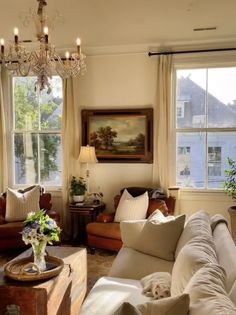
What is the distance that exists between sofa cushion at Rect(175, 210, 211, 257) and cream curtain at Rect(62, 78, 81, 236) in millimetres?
2795

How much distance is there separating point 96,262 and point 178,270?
2467 millimetres

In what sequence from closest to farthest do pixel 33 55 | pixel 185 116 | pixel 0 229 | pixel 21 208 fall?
pixel 33 55 → pixel 0 229 → pixel 21 208 → pixel 185 116

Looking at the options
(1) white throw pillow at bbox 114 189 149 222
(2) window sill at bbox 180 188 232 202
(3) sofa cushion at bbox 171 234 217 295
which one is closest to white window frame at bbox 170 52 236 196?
(2) window sill at bbox 180 188 232 202

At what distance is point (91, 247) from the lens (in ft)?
15.0

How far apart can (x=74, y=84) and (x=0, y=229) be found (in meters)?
2.51

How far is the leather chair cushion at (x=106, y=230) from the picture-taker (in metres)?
4.30

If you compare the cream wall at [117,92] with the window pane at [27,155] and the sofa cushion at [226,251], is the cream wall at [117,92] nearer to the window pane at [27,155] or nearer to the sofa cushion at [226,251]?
the window pane at [27,155]

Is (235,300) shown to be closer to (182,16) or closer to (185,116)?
(182,16)

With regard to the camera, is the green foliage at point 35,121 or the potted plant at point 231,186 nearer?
the potted plant at point 231,186

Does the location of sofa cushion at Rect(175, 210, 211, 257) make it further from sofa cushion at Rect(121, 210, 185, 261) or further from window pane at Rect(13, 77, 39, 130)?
window pane at Rect(13, 77, 39, 130)

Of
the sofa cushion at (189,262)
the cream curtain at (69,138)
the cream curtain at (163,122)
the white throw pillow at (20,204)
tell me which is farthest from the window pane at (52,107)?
the sofa cushion at (189,262)

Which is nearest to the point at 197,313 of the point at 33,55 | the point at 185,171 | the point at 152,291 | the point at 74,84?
the point at 152,291

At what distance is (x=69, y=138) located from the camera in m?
5.40

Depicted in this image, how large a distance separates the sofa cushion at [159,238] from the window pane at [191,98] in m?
2.50
